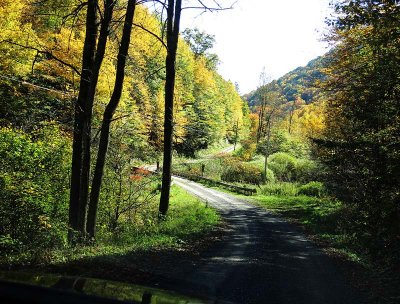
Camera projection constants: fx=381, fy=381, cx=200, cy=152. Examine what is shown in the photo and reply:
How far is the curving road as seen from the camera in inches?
Answer: 283

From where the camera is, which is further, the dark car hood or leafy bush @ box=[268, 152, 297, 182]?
leafy bush @ box=[268, 152, 297, 182]

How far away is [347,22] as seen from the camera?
9.91 m

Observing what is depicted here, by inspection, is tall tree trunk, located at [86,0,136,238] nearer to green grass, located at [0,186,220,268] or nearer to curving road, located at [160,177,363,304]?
green grass, located at [0,186,220,268]

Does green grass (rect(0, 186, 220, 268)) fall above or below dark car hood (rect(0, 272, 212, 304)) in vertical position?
below

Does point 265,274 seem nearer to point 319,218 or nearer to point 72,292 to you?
point 72,292

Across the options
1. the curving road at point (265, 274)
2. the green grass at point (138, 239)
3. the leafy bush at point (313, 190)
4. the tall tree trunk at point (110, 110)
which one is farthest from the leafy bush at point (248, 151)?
the tall tree trunk at point (110, 110)

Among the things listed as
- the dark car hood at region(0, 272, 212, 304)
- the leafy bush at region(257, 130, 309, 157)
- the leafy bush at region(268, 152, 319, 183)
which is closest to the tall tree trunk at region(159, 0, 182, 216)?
the dark car hood at region(0, 272, 212, 304)

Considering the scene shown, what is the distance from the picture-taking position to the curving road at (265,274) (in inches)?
283

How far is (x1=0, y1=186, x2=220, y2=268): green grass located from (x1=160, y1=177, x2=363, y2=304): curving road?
1464mm

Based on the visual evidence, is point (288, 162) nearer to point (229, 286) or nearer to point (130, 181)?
Result: point (130, 181)

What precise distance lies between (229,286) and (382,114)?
7.14m

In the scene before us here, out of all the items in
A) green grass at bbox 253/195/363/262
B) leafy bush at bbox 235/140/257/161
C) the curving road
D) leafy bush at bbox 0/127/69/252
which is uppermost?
leafy bush at bbox 235/140/257/161

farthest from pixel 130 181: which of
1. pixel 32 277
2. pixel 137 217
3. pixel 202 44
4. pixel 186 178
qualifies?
pixel 202 44

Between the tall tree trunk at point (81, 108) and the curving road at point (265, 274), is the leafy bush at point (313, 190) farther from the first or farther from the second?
the tall tree trunk at point (81, 108)
